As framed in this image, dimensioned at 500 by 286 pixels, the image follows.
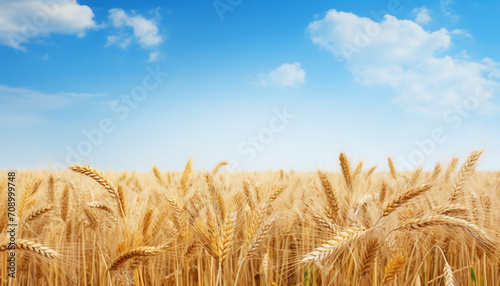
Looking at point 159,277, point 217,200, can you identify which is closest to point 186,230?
point 159,277

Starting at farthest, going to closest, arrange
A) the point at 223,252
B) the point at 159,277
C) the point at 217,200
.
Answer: the point at 159,277
the point at 217,200
the point at 223,252

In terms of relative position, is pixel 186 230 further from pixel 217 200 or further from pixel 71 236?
pixel 71 236

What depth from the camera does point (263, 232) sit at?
2111 mm

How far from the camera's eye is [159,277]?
108 inches

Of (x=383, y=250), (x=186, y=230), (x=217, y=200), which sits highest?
(x=217, y=200)

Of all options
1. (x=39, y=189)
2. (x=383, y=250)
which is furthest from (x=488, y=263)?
(x=39, y=189)

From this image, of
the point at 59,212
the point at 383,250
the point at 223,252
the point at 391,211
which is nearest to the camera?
the point at 223,252

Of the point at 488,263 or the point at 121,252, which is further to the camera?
the point at 488,263

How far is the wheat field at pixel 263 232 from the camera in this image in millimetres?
1907

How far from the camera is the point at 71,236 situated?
3.19 m

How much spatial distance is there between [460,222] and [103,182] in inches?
77.7

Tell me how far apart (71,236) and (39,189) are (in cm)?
102

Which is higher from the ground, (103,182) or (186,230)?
(103,182)

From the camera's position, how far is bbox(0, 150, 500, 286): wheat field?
191 centimetres
